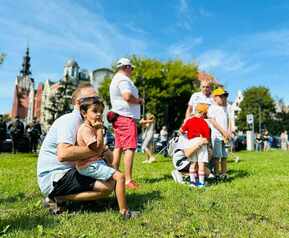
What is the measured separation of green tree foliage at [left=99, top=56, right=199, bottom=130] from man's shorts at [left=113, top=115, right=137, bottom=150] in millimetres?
36284

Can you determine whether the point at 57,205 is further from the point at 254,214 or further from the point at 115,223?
the point at 254,214

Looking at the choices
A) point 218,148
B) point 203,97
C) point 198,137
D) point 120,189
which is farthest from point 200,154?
point 120,189

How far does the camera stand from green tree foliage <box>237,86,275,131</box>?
202ft

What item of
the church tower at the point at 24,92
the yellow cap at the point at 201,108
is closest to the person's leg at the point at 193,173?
the yellow cap at the point at 201,108

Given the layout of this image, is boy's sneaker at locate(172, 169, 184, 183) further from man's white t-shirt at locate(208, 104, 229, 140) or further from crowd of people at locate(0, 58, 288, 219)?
man's white t-shirt at locate(208, 104, 229, 140)

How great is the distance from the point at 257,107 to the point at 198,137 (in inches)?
2330

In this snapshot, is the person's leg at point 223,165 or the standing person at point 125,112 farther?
the person's leg at point 223,165

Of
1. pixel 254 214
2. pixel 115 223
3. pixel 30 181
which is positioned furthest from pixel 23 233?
pixel 30 181

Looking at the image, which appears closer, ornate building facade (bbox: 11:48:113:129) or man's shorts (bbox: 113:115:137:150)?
man's shorts (bbox: 113:115:137:150)

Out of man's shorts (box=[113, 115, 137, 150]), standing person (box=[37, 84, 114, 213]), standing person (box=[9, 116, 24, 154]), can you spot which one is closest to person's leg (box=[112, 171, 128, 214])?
standing person (box=[37, 84, 114, 213])

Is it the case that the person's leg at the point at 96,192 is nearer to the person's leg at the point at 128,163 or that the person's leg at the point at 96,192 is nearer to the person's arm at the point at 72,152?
the person's arm at the point at 72,152

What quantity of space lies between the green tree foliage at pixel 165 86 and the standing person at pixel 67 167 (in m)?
38.2

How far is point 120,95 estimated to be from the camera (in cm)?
574

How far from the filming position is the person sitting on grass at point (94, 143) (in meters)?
3.55
